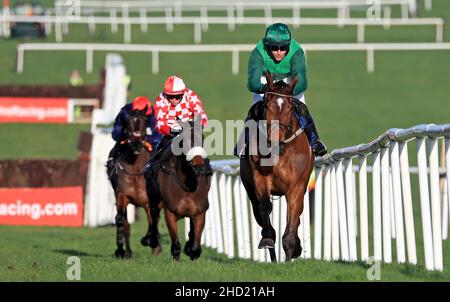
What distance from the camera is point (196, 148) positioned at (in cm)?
1333

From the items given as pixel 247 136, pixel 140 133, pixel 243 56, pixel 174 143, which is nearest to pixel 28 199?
pixel 140 133

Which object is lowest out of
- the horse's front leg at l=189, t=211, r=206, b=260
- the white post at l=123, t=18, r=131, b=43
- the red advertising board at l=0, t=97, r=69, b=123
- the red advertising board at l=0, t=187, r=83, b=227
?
the horse's front leg at l=189, t=211, r=206, b=260

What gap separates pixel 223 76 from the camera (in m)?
35.2

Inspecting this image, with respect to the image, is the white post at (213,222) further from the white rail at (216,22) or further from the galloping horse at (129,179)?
the white rail at (216,22)

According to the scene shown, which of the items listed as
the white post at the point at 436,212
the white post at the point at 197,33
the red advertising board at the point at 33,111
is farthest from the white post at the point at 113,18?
the white post at the point at 436,212

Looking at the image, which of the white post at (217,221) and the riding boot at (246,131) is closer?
the riding boot at (246,131)

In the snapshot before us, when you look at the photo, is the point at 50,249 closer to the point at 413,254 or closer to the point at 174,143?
the point at 174,143

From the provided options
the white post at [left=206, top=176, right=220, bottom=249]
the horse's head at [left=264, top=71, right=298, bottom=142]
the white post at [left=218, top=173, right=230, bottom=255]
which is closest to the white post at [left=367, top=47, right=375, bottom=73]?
the white post at [left=206, top=176, right=220, bottom=249]

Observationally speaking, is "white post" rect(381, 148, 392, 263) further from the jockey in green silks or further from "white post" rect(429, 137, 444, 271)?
"white post" rect(429, 137, 444, 271)

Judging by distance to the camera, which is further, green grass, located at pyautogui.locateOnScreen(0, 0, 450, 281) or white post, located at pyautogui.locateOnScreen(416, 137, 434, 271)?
green grass, located at pyautogui.locateOnScreen(0, 0, 450, 281)

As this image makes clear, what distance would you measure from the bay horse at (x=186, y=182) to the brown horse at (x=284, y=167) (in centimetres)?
257

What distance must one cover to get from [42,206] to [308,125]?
471 inches

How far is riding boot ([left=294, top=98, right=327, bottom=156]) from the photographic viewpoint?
35.3 feet

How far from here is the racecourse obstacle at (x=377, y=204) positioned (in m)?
8.41
